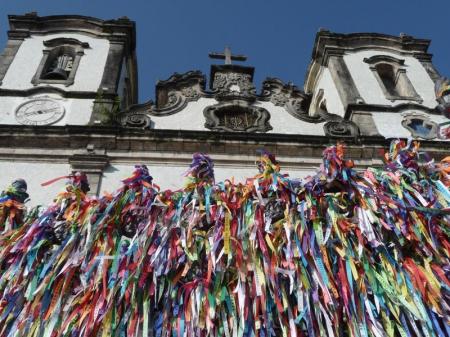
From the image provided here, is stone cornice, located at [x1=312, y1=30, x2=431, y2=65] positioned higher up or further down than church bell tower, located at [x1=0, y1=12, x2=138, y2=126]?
higher up

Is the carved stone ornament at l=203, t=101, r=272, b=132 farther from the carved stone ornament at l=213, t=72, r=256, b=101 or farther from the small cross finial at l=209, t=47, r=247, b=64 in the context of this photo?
the small cross finial at l=209, t=47, r=247, b=64

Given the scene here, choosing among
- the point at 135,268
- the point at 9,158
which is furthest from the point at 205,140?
the point at 135,268

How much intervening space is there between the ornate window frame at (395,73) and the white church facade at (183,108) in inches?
1.4

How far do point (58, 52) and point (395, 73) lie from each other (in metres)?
9.44

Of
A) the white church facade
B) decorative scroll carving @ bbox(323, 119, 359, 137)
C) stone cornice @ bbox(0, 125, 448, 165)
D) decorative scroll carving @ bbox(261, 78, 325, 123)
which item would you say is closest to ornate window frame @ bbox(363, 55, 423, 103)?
the white church facade

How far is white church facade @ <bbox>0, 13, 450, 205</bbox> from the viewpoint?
902cm

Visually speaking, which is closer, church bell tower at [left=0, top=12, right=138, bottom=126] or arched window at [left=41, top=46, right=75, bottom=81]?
church bell tower at [left=0, top=12, right=138, bottom=126]

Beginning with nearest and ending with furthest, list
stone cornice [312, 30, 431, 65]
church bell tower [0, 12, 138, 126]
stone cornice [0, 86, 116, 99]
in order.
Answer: church bell tower [0, 12, 138, 126] < stone cornice [0, 86, 116, 99] < stone cornice [312, 30, 431, 65]

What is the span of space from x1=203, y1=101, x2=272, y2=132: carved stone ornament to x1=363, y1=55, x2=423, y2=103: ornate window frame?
371 centimetres

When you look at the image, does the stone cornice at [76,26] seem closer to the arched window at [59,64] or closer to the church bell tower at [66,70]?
the church bell tower at [66,70]

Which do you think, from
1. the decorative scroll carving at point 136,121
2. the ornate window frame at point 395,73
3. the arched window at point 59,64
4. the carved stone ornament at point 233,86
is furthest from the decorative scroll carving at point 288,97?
the arched window at point 59,64

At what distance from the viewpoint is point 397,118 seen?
37.0 ft

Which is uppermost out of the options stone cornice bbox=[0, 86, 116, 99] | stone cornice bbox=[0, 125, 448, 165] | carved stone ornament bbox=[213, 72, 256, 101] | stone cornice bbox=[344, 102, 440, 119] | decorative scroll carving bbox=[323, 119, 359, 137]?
carved stone ornament bbox=[213, 72, 256, 101]

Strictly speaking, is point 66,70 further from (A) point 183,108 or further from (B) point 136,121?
(A) point 183,108
